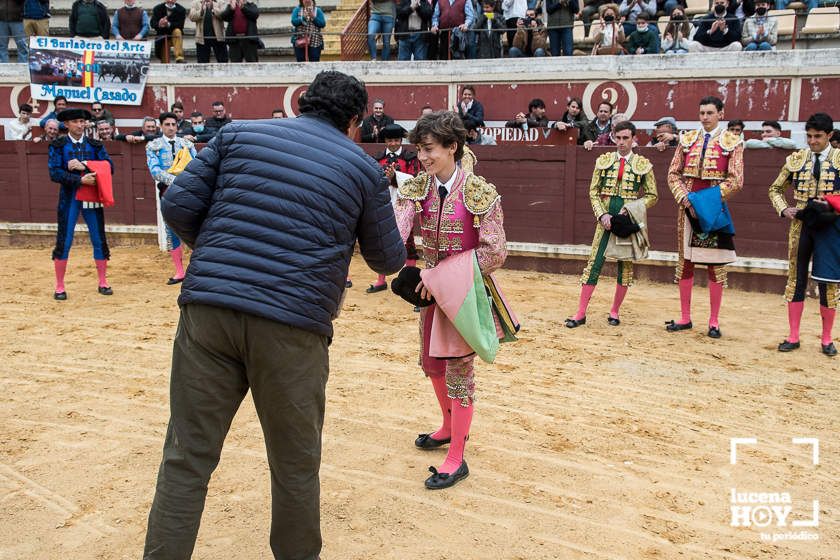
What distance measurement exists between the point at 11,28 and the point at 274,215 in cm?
1410

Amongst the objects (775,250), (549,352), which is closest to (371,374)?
(549,352)

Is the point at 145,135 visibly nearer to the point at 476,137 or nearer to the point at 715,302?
the point at 476,137

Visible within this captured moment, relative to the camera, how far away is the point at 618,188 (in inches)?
242

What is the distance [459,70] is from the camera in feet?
36.7

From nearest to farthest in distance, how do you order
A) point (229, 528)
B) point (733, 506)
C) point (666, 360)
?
1. point (229, 528)
2. point (733, 506)
3. point (666, 360)

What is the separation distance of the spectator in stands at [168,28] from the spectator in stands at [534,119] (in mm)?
6122

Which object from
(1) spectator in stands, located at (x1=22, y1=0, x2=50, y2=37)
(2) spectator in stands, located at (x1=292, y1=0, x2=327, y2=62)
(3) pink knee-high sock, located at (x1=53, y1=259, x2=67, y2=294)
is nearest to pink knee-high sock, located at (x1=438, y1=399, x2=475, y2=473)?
(3) pink knee-high sock, located at (x1=53, y1=259, x2=67, y2=294)

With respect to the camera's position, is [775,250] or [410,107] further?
[410,107]

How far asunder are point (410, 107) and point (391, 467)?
8575 millimetres

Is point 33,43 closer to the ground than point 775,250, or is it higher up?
higher up

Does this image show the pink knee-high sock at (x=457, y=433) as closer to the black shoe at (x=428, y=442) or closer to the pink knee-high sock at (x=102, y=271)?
the black shoe at (x=428, y=442)

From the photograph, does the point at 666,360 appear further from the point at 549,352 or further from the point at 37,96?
the point at 37,96

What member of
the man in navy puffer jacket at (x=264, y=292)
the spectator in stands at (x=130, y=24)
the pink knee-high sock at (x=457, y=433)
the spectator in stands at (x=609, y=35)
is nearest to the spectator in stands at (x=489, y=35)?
the spectator in stands at (x=609, y=35)

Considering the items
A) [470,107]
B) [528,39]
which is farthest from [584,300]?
[528,39]
